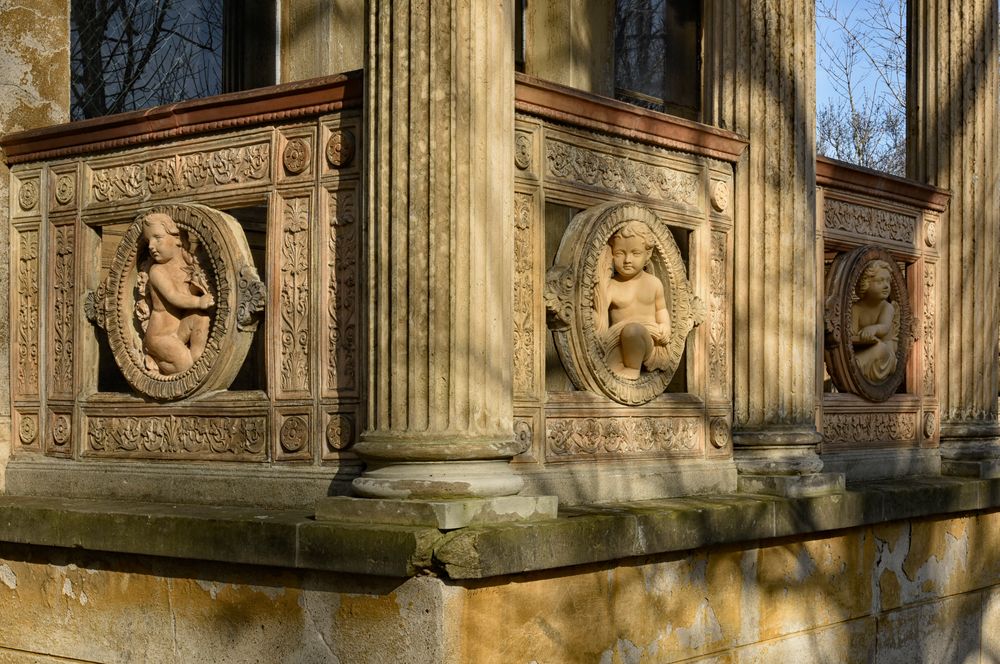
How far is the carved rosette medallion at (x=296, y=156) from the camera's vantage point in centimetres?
664

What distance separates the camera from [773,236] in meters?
7.95

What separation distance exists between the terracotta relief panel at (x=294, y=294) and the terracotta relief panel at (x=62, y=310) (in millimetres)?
1320

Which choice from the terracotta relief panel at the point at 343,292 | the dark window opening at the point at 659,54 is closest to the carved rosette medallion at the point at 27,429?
the terracotta relief panel at the point at 343,292

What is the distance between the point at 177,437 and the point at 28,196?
1.54 m

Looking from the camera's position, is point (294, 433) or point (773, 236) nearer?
point (294, 433)

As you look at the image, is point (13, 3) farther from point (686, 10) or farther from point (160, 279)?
point (686, 10)

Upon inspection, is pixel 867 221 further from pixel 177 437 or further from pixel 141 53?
pixel 141 53

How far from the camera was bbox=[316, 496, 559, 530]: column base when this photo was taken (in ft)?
18.4

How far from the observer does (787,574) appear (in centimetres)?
742

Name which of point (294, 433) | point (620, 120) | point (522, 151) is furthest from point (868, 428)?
point (294, 433)

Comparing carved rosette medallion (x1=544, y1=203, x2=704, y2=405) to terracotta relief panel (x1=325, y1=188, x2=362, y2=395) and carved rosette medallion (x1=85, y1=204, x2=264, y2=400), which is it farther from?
carved rosette medallion (x1=85, y1=204, x2=264, y2=400)

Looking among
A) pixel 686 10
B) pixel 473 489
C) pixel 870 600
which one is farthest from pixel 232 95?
pixel 686 10

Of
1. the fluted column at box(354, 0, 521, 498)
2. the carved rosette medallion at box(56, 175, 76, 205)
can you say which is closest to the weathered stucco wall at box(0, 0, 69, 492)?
the carved rosette medallion at box(56, 175, 76, 205)

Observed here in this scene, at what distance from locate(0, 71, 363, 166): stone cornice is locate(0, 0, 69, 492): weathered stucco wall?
0.20 metres
